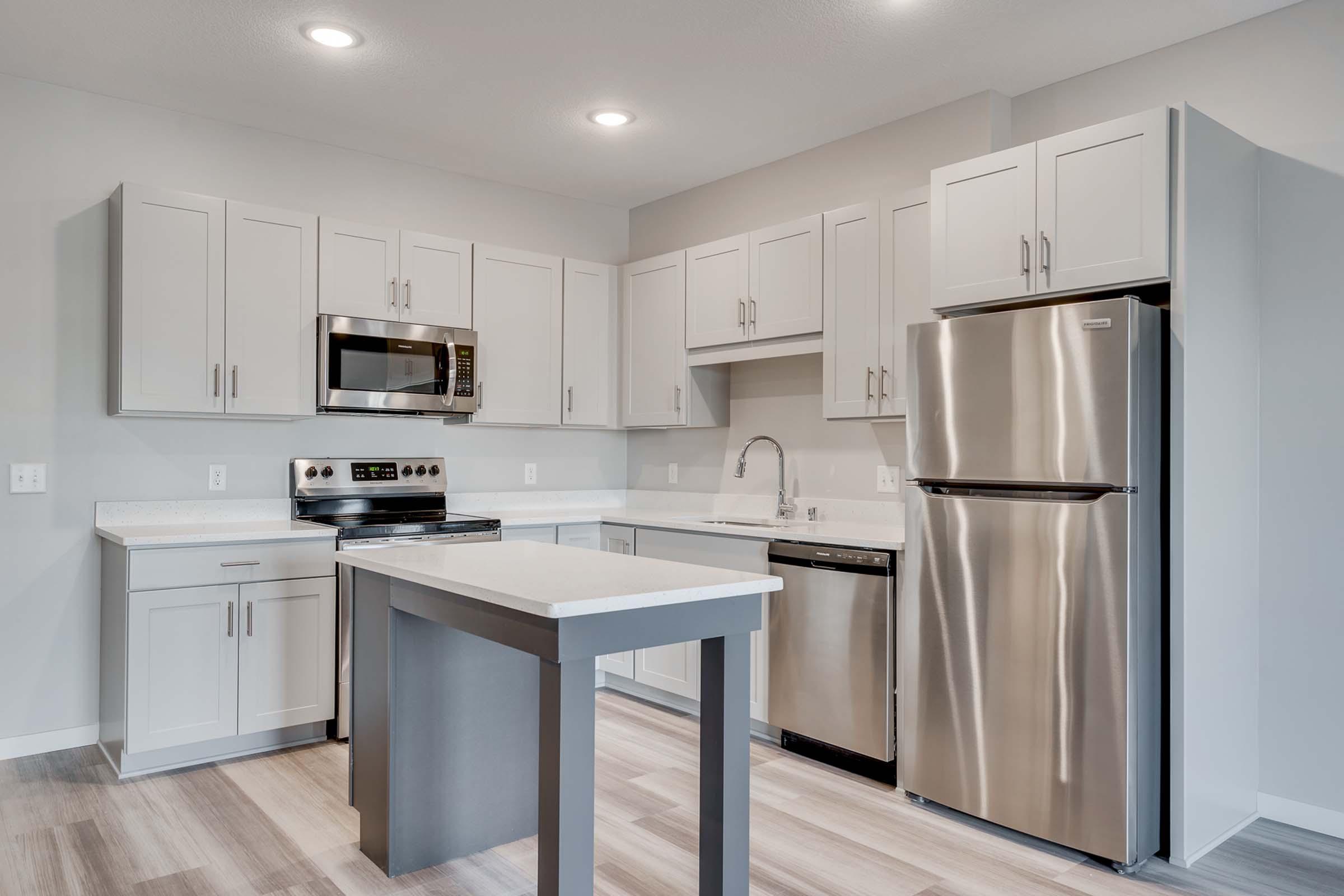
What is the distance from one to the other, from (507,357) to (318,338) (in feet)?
3.05

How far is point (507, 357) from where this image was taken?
4.34m

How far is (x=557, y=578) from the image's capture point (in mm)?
2020

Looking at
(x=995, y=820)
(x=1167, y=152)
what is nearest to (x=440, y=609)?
(x=995, y=820)

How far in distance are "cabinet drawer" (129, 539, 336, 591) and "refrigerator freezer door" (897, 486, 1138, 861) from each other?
6.68 feet

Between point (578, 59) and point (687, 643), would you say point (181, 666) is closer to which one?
point (687, 643)

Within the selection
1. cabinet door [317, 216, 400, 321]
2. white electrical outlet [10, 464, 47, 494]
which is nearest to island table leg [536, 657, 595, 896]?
cabinet door [317, 216, 400, 321]

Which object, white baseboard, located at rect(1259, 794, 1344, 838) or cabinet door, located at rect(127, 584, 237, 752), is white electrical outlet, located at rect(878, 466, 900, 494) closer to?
white baseboard, located at rect(1259, 794, 1344, 838)

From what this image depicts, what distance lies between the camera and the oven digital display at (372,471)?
4.06 metres

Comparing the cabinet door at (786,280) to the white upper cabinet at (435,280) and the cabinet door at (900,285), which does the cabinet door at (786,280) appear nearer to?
the cabinet door at (900,285)

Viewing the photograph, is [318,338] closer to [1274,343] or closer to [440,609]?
[440,609]

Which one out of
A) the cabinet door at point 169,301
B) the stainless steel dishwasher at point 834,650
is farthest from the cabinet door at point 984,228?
the cabinet door at point 169,301

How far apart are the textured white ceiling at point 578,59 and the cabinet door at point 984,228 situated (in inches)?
18.4

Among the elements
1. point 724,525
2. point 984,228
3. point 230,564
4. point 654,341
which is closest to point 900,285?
point 984,228

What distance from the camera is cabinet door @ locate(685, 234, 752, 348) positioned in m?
4.04
